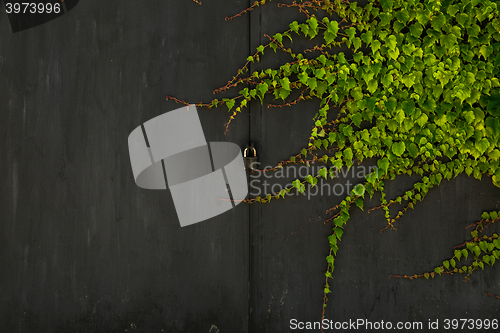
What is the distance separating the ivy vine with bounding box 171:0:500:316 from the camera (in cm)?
205

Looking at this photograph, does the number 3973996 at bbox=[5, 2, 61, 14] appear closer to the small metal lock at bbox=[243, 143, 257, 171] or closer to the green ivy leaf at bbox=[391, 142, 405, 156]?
the small metal lock at bbox=[243, 143, 257, 171]

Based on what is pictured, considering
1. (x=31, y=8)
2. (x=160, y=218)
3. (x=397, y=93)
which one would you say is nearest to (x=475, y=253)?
(x=397, y=93)

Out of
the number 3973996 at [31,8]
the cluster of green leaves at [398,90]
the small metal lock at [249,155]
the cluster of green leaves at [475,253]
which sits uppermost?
the number 3973996 at [31,8]

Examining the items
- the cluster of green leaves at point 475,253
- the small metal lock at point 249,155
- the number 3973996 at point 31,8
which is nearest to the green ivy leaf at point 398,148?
the cluster of green leaves at point 475,253

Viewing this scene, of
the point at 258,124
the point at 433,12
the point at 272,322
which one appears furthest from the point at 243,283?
the point at 433,12

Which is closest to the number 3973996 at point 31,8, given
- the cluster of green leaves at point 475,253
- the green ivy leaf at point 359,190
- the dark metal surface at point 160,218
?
the dark metal surface at point 160,218

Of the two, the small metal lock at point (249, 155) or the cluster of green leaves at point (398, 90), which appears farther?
the small metal lock at point (249, 155)

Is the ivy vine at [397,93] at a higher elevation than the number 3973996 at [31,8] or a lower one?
lower

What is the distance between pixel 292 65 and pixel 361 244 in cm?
Answer: 123

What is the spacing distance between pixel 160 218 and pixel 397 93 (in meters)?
1.69

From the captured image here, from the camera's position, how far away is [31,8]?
2250 mm

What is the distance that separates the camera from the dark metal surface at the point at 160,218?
221 cm

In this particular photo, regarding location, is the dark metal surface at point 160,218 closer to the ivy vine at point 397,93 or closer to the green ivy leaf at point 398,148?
the ivy vine at point 397,93

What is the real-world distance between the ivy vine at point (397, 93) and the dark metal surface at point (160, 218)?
0.09m
